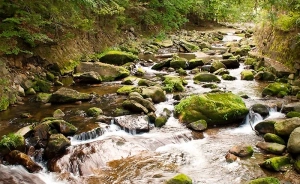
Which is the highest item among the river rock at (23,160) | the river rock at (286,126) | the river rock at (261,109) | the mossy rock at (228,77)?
the river rock at (286,126)

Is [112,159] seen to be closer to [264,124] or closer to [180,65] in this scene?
[264,124]

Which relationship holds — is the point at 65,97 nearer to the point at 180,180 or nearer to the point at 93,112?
the point at 93,112

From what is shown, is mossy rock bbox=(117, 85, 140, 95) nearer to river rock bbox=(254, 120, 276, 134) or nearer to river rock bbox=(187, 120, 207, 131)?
river rock bbox=(187, 120, 207, 131)

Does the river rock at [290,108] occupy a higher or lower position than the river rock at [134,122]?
higher

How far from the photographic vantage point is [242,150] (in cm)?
666

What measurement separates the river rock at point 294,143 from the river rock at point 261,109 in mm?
2174

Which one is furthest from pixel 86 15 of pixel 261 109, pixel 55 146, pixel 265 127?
pixel 265 127

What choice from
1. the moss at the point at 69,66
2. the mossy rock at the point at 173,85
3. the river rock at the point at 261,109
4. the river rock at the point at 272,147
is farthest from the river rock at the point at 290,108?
the moss at the point at 69,66

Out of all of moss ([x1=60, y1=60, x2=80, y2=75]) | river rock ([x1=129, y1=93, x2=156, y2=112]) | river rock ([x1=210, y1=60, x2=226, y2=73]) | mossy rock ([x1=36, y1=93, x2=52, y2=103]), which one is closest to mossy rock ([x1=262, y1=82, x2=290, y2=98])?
river rock ([x1=210, y1=60, x2=226, y2=73])

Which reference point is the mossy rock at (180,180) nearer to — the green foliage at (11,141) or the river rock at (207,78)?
the green foliage at (11,141)

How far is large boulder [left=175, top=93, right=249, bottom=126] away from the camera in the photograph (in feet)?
27.0

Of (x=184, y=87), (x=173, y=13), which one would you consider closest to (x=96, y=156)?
(x=184, y=87)

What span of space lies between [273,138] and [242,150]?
898 millimetres

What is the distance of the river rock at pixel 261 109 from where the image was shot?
8594 millimetres
